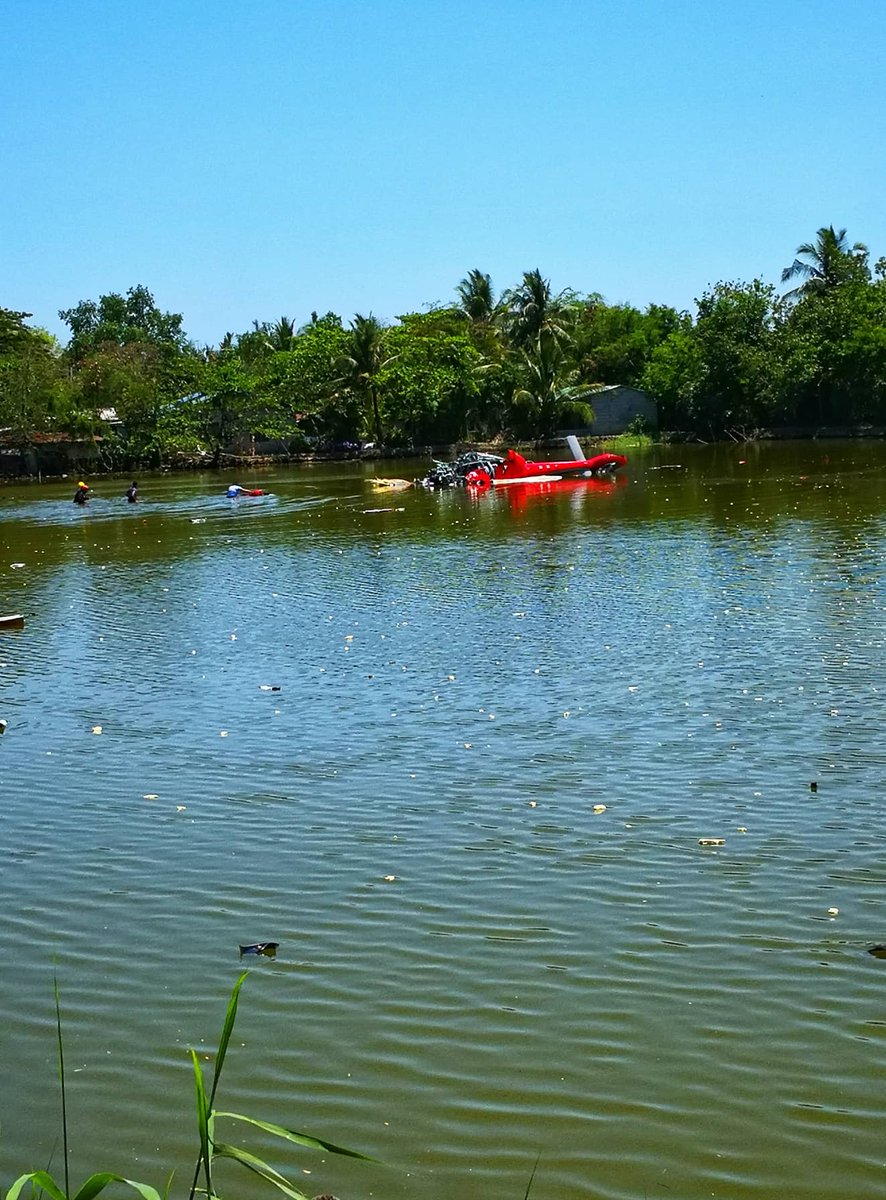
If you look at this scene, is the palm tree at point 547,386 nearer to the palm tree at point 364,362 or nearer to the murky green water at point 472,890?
the palm tree at point 364,362

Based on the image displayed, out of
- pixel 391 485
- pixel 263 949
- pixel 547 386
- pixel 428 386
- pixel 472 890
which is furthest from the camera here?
pixel 428 386

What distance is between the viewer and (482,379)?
89.1m

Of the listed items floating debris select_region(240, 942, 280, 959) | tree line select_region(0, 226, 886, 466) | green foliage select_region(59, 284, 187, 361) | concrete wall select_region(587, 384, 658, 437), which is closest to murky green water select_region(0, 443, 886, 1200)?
floating debris select_region(240, 942, 280, 959)

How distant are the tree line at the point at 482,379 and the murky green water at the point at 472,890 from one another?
5924 cm

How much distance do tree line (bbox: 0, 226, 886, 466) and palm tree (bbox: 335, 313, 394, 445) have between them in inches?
4.1

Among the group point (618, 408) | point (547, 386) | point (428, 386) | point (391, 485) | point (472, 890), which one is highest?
point (428, 386)

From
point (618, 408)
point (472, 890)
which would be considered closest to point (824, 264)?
A: point (618, 408)

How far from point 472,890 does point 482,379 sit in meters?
81.8

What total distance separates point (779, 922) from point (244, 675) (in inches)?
418

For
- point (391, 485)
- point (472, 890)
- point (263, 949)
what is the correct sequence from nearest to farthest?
point (263, 949), point (472, 890), point (391, 485)

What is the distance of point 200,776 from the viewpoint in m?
12.5

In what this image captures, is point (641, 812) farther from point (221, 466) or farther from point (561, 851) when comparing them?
point (221, 466)

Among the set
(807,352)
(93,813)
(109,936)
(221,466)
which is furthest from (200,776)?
(221,466)

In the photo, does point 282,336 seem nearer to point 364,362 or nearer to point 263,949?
point 364,362
